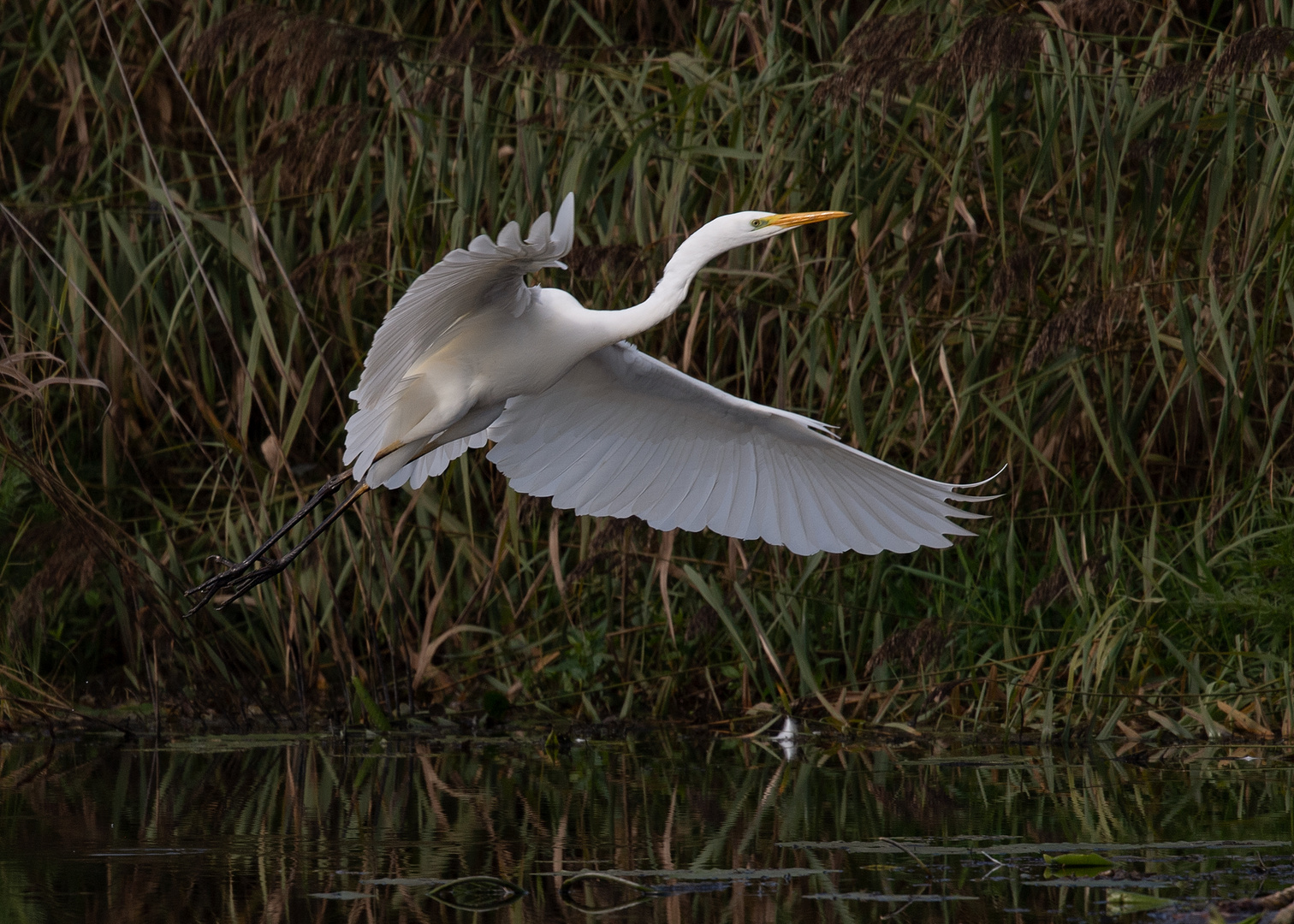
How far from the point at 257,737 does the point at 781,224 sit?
2176mm

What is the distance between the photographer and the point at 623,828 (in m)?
3.35

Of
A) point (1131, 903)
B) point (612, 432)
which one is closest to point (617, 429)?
point (612, 432)

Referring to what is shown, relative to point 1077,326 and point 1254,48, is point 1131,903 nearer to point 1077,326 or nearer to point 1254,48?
point 1077,326

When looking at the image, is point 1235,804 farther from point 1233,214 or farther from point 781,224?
point 1233,214

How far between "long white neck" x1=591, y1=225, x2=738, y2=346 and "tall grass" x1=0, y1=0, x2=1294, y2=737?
2.62 ft

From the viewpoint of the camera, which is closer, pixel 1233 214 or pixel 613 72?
pixel 1233 214

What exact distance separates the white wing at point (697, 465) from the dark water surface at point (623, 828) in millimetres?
649

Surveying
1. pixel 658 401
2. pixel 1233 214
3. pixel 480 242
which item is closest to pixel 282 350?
pixel 658 401

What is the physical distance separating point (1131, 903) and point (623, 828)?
1.22m

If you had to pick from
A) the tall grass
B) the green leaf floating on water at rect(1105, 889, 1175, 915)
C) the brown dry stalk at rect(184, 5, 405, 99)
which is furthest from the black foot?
the green leaf floating on water at rect(1105, 889, 1175, 915)

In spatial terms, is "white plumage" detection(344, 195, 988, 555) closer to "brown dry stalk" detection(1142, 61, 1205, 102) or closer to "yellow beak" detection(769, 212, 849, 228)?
"yellow beak" detection(769, 212, 849, 228)

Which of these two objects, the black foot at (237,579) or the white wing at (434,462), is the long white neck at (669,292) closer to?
the white wing at (434,462)

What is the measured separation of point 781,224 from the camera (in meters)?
3.89

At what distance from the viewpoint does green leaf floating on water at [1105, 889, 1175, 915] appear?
243 cm
